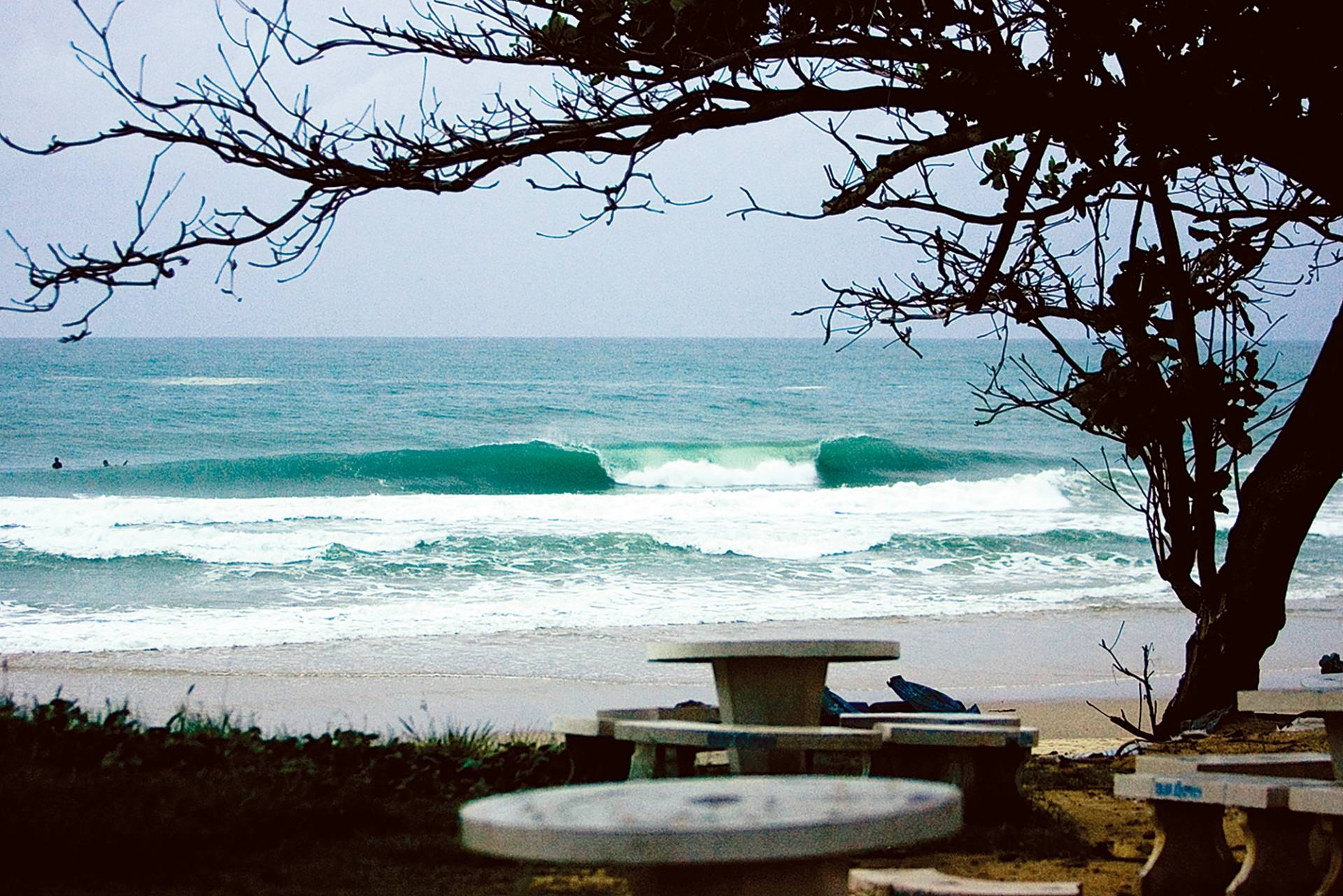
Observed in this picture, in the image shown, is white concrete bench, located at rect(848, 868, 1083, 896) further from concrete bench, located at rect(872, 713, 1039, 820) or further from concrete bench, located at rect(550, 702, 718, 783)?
concrete bench, located at rect(550, 702, 718, 783)

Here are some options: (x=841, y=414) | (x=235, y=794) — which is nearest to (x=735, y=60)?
(x=235, y=794)

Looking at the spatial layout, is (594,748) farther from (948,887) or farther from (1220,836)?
(948,887)

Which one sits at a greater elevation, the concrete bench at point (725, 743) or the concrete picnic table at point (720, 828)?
the concrete picnic table at point (720, 828)

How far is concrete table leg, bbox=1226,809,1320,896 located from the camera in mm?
4531

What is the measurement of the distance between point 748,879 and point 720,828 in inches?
17.4

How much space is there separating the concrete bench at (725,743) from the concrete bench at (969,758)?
32 centimetres

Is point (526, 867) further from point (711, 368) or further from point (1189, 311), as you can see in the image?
point (711, 368)

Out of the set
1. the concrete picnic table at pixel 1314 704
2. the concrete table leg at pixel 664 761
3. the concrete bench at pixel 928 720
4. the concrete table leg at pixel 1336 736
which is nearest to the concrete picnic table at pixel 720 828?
the concrete picnic table at pixel 1314 704

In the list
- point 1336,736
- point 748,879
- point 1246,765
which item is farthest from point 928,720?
point 748,879

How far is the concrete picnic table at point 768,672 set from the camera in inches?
222

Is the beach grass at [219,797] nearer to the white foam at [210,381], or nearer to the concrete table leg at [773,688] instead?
the concrete table leg at [773,688]

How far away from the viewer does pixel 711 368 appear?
74562mm

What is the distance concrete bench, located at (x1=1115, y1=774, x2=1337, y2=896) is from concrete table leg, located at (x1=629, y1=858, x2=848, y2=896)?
1934 mm

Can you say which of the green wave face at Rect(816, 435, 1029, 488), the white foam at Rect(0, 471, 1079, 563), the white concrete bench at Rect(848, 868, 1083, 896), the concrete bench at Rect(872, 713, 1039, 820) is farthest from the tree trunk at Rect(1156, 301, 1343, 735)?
the green wave face at Rect(816, 435, 1029, 488)
